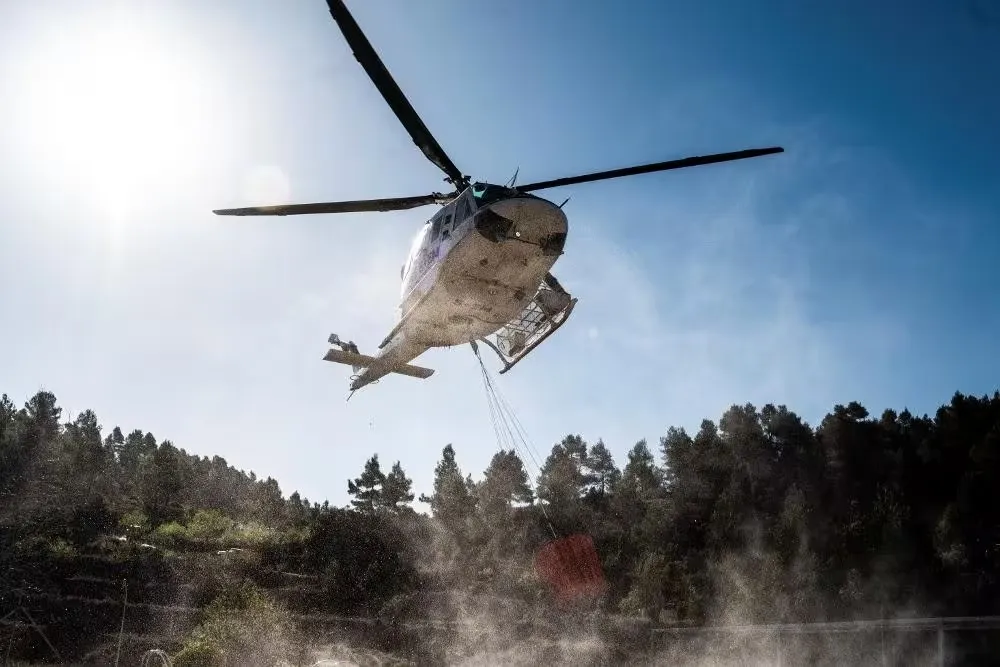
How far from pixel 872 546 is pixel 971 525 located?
5.49 m

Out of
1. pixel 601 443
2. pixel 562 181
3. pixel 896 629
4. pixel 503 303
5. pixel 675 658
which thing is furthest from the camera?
pixel 601 443

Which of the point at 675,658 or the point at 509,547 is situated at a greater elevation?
the point at 509,547

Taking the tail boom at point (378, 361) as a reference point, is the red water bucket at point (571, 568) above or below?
below

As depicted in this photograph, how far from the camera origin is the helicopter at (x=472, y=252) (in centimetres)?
975

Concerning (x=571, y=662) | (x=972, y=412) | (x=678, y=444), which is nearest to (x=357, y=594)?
(x=571, y=662)

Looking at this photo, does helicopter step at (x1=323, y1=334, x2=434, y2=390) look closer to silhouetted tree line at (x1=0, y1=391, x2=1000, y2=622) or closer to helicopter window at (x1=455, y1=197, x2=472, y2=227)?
helicopter window at (x1=455, y1=197, x2=472, y2=227)

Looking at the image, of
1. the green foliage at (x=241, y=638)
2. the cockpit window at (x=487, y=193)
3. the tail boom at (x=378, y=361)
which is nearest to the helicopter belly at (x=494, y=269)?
the cockpit window at (x=487, y=193)

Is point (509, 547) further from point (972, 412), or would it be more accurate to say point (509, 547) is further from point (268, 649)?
point (972, 412)

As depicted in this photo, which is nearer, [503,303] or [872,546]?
[503,303]

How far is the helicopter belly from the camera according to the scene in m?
9.77

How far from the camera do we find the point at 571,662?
26.8 metres

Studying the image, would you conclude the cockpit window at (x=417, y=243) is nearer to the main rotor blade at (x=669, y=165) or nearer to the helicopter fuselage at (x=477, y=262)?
the helicopter fuselage at (x=477, y=262)

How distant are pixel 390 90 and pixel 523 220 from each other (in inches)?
120

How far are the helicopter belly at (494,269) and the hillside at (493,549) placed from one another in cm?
909
